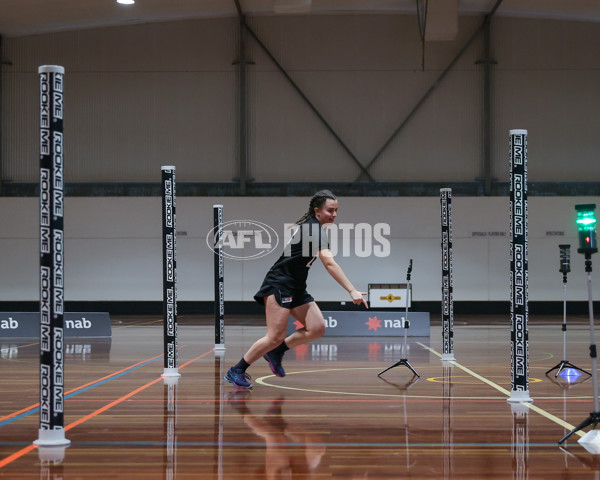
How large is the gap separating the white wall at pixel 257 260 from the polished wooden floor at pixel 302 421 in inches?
463

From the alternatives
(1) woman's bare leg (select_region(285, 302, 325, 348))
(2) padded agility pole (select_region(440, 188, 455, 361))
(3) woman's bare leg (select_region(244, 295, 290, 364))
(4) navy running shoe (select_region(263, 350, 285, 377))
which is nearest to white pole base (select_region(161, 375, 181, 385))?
(4) navy running shoe (select_region(263, 350, 285, 377))

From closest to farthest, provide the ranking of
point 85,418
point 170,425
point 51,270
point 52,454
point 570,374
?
point 52,454 → point 51,270 → point 170,425 → point 85,418 → point 570,374

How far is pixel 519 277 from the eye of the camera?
6.88 metres

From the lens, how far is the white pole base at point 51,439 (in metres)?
5.00

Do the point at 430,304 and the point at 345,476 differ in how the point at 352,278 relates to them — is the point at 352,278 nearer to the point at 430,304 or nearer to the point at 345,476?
the point at 430,304

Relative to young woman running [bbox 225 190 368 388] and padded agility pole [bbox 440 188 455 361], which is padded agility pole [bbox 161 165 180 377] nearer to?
young woman running [bbox 225 190 368 388]

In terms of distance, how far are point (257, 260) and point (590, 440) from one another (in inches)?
717

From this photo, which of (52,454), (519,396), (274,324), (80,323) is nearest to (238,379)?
(274,324)

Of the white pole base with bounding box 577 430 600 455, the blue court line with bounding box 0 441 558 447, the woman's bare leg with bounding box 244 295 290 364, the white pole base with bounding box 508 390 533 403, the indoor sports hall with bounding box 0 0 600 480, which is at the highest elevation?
the indoor sports hall with bounding box 0 0 600 480

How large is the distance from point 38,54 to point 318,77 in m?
8.56

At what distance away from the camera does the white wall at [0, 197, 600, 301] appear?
22.8 meters

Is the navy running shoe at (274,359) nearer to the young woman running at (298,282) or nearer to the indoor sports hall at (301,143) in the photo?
the young woman running at (298,282)

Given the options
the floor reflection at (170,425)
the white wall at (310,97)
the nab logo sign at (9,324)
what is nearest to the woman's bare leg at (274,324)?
the floor reflection at (170,425)

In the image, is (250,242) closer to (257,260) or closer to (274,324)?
(257,260)
